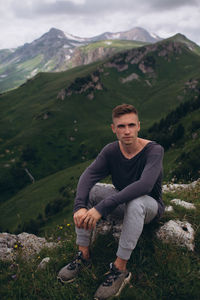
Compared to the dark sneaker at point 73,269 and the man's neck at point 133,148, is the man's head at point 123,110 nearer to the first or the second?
the man's neck at point 133,148

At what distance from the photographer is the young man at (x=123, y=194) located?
5.03 metres

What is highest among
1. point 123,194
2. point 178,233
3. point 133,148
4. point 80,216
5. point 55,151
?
point 133,148

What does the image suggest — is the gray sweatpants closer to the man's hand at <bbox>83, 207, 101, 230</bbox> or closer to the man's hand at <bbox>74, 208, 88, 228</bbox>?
the man's hand at <bbox>74, 208, 88, 228</bbox>

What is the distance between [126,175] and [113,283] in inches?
104

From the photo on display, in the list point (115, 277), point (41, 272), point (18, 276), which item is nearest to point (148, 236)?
point (115, 277)

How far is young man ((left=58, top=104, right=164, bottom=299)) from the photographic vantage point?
5031 mm

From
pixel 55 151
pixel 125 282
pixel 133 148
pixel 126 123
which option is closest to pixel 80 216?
pixel 125 282

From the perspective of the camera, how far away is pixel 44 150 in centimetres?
15588

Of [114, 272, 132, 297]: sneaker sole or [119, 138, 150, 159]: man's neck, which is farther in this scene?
[119, 138, 150, 159]: man's neck

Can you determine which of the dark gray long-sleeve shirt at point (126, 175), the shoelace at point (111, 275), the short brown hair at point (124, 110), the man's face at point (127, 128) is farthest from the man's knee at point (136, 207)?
the short brown hair at point (124, 110)

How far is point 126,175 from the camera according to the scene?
6.25m

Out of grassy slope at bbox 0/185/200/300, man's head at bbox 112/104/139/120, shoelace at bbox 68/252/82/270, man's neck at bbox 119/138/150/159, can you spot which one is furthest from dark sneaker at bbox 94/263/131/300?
man's head at bbox 112/104/139/120

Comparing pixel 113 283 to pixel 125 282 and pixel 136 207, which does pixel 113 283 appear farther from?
pixel 136 207

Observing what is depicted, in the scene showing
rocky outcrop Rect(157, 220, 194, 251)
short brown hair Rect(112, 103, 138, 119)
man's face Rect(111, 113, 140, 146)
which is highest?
short brown hair Rect(112, 103, 138, 119)
